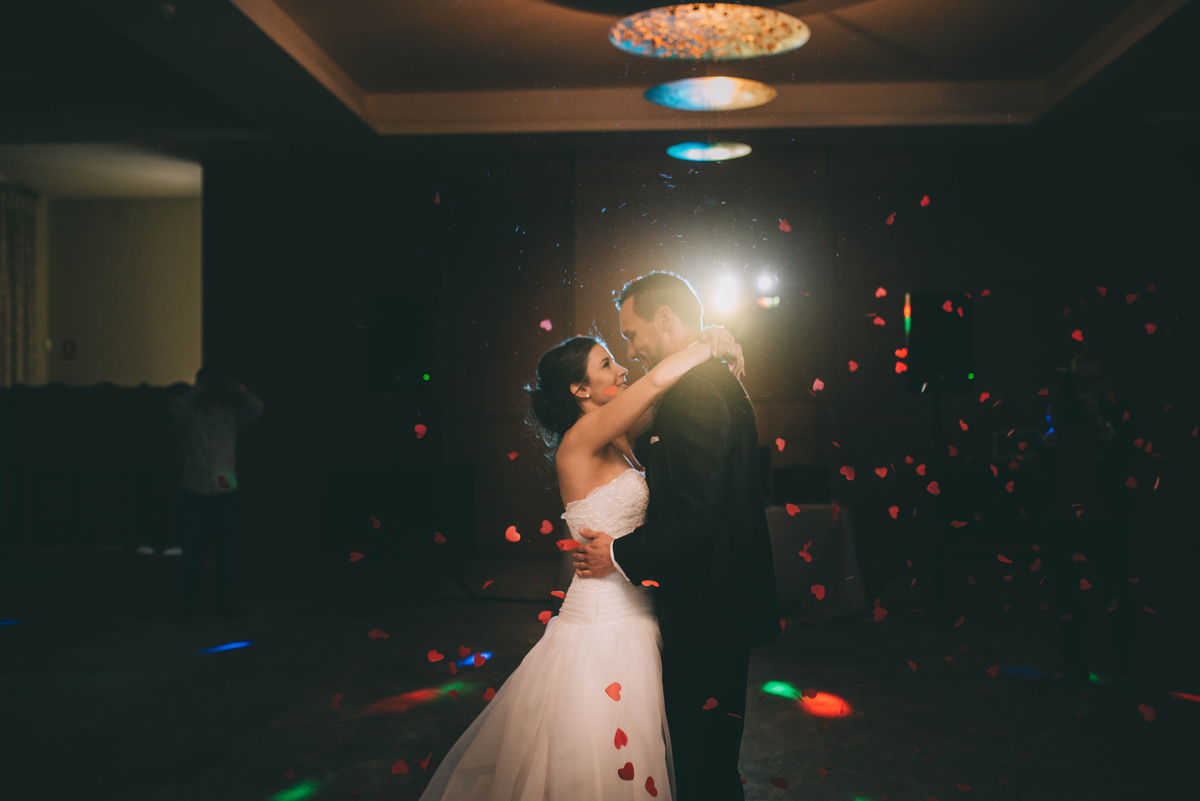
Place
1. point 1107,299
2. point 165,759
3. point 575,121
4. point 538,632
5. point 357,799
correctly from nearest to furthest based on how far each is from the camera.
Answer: point 357,799
point 165,759
point 538,632
point 575,121
point 1107,299

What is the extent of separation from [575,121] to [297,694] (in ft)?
14.3

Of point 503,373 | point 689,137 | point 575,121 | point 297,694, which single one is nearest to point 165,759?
point 297,694

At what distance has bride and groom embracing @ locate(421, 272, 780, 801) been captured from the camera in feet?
5.95

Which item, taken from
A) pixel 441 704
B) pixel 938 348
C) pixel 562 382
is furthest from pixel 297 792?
pixel 938 348

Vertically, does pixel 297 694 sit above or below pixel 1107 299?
below

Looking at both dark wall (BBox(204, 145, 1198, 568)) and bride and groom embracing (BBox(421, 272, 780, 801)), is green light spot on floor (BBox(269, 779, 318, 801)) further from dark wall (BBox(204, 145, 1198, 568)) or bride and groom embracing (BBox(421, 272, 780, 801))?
dark wall (BBox(204, 145, 1198, 568))

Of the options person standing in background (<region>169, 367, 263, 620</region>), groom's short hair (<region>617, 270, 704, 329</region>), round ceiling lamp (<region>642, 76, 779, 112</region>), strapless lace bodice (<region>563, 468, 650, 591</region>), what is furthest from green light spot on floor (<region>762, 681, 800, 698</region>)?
round ceiling lamp (<region>642, 76, 779, 112</region>)

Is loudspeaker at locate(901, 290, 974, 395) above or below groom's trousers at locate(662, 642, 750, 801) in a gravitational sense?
above

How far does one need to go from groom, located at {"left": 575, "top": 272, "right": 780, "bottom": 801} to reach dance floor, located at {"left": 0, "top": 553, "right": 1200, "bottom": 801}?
283 millimetres

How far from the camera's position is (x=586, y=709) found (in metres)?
1.85

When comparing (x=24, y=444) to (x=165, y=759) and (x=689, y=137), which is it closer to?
(x=165, y=759)

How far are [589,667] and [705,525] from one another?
1.52 ft

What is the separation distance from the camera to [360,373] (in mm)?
6715

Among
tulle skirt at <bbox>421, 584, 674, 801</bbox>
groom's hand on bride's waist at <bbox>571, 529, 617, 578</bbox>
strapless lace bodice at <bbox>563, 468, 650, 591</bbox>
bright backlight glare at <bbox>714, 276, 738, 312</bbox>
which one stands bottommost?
tulle skirt at <bbox>421, 584, 674, 801</bbox>
